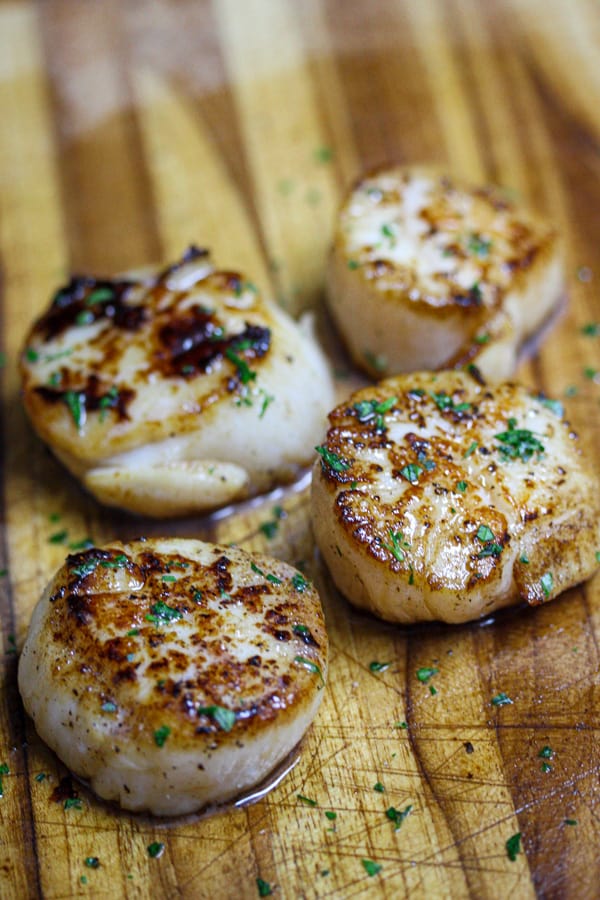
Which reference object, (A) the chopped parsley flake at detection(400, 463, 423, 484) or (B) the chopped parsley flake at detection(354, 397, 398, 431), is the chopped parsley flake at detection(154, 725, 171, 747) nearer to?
(A) the chopped parsley flake at detection(400, 463, 423, 484)

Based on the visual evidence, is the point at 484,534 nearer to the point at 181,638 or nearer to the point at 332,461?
the point at 332,461

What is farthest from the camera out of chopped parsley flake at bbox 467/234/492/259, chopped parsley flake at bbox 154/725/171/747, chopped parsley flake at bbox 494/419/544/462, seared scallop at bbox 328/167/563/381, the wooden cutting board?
chopped parsley flake at bbox 467/234/492/259

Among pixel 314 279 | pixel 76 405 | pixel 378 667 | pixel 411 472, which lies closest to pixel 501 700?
pixel 378 667

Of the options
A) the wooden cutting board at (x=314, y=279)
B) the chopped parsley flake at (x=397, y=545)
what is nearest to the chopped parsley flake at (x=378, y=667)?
the wooden cutting board at (x=314, y=279)

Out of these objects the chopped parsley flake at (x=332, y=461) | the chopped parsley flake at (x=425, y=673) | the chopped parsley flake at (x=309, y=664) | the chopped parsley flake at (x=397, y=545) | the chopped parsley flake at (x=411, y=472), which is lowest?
the chopped parsley flake at (x=425, y=673)

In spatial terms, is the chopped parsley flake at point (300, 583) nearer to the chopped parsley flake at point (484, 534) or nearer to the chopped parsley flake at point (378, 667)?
the chopped parsley flake at point (378, 667)

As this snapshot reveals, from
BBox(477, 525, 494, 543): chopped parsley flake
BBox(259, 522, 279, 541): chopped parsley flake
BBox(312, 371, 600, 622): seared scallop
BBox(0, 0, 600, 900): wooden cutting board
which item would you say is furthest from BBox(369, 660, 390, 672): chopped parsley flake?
BBox(259, 522, 279, 541): chopped parsley flake
